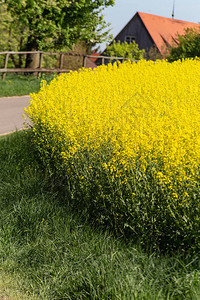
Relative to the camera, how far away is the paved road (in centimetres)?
1021

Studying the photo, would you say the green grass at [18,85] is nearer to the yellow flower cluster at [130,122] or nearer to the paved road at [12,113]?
the paved road at [12,113]

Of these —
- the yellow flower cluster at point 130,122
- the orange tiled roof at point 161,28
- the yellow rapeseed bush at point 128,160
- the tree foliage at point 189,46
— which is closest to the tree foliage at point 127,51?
the orange tiled roof at point 161,28

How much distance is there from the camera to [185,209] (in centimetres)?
423

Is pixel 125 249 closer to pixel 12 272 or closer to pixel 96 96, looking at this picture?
pixel 12 272

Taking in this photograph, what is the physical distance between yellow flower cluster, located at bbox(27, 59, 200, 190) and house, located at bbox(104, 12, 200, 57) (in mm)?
29824

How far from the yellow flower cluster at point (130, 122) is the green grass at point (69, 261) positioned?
2.51 ft

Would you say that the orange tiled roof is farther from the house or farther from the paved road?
the paved road

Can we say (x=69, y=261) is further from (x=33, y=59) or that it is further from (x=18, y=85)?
(x=33, y=59)

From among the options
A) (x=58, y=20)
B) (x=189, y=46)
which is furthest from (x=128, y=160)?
(x=189, y=46)

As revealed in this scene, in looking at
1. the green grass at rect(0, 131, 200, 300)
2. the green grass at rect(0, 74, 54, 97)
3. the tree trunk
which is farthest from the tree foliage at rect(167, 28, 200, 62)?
the green grass at rect(0, 131, 200, 300)

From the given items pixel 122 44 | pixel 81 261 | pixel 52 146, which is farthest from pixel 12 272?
pixel 122 44

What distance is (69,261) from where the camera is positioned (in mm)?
4305

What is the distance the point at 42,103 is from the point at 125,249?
3952mm

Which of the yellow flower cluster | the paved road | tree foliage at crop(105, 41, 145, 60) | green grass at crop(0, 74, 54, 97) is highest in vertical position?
tree foliage at crop(105, 41, 145, 60)
